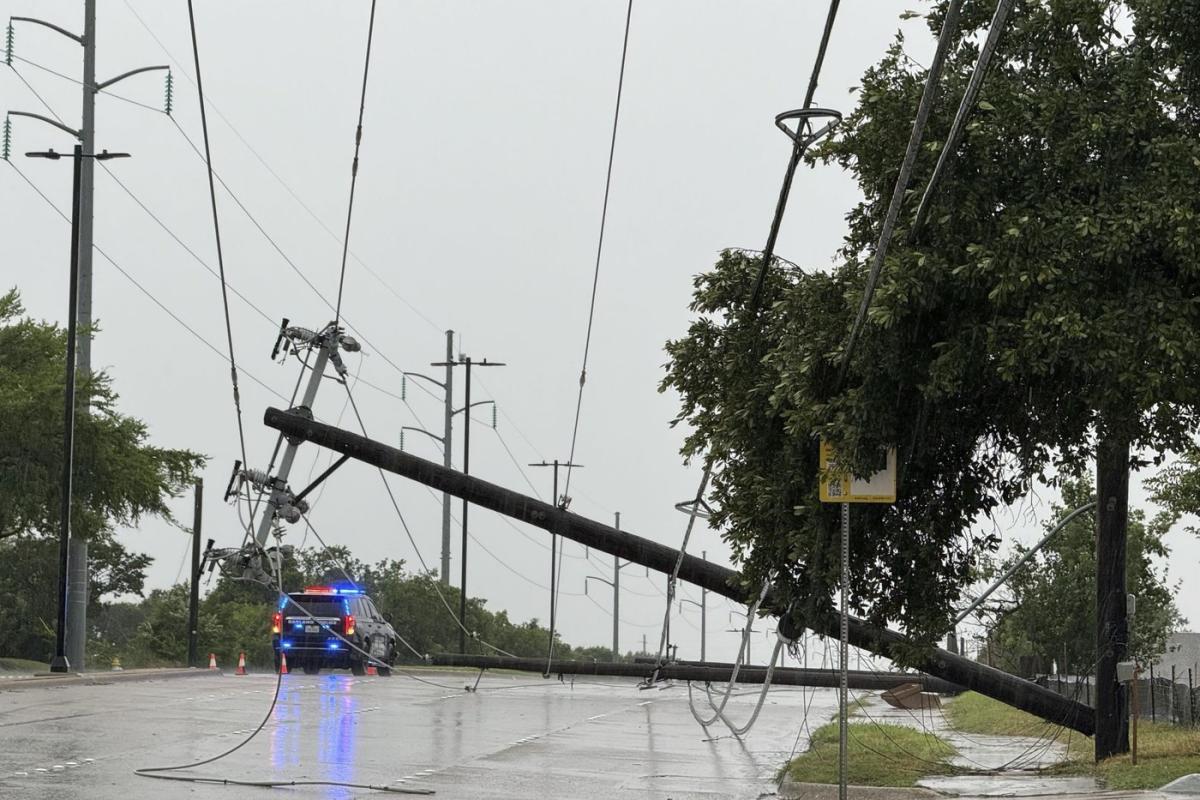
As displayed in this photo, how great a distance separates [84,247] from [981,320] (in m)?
27.4

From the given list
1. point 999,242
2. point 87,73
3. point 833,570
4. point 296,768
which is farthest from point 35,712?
point 87,73

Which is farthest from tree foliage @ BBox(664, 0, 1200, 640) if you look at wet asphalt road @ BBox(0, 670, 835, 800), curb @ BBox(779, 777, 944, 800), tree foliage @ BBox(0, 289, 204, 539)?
tree foliage @ BBox(0, 289, 204, 539)

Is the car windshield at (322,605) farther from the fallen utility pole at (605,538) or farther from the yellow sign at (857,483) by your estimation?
→ the yellow sign at (857,483)

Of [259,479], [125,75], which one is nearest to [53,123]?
[125,75]

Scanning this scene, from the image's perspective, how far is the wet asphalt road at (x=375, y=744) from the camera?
13.3m

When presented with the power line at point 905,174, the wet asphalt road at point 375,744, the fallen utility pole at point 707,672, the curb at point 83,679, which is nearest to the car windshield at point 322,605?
the curb at point 83,679

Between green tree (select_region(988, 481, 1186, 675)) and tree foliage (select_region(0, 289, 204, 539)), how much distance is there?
2228cm

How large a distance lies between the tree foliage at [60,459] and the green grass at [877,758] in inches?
1008

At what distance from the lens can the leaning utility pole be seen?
34938mm

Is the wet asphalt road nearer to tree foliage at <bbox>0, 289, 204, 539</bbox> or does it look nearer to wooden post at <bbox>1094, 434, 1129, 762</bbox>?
wooden post at <bbox>1094, 434, 1129, 762</bbox>

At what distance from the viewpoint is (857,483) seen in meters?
12.8

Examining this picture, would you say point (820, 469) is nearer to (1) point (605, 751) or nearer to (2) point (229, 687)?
(1) point (605, 751)

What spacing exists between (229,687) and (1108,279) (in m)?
19.8

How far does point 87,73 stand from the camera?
38.5m
